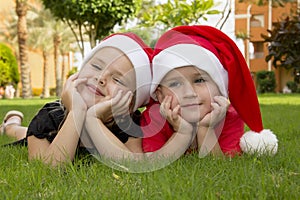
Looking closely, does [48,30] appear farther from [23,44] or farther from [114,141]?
[114,141]

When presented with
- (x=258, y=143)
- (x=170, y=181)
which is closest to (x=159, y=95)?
(x=258, y=143)

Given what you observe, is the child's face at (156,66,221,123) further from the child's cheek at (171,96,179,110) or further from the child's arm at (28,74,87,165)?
the child's arm at (28,74,87,165)

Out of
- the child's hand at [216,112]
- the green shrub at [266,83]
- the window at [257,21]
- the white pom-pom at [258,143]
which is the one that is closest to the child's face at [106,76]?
the child's hand at [216,112]

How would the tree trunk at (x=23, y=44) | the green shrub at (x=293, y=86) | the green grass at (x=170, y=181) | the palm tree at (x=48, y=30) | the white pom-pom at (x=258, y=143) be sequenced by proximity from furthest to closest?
the palm tree at (x=48, y=30), the green shrub at (x=293, y=86), the tree trunk at (x=23, y=44), the white pom-pom at (x=258, y=143), the green grass at (x=170, y=181)

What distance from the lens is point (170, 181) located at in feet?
6.08

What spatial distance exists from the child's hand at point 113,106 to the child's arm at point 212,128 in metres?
0.38

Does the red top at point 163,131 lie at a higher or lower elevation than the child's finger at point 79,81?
lower

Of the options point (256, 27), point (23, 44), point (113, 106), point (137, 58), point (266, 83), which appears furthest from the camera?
point (256, 27)

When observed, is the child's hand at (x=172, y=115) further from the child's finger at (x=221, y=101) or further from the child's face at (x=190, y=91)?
the child's finger at (x=221, y=101)

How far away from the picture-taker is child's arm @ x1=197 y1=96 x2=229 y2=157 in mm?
2332

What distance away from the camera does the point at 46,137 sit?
8.45ft

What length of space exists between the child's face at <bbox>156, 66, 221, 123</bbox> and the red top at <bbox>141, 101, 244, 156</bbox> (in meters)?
0.16

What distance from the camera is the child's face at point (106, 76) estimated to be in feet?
7.61

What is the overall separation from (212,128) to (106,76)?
1.94 feet
